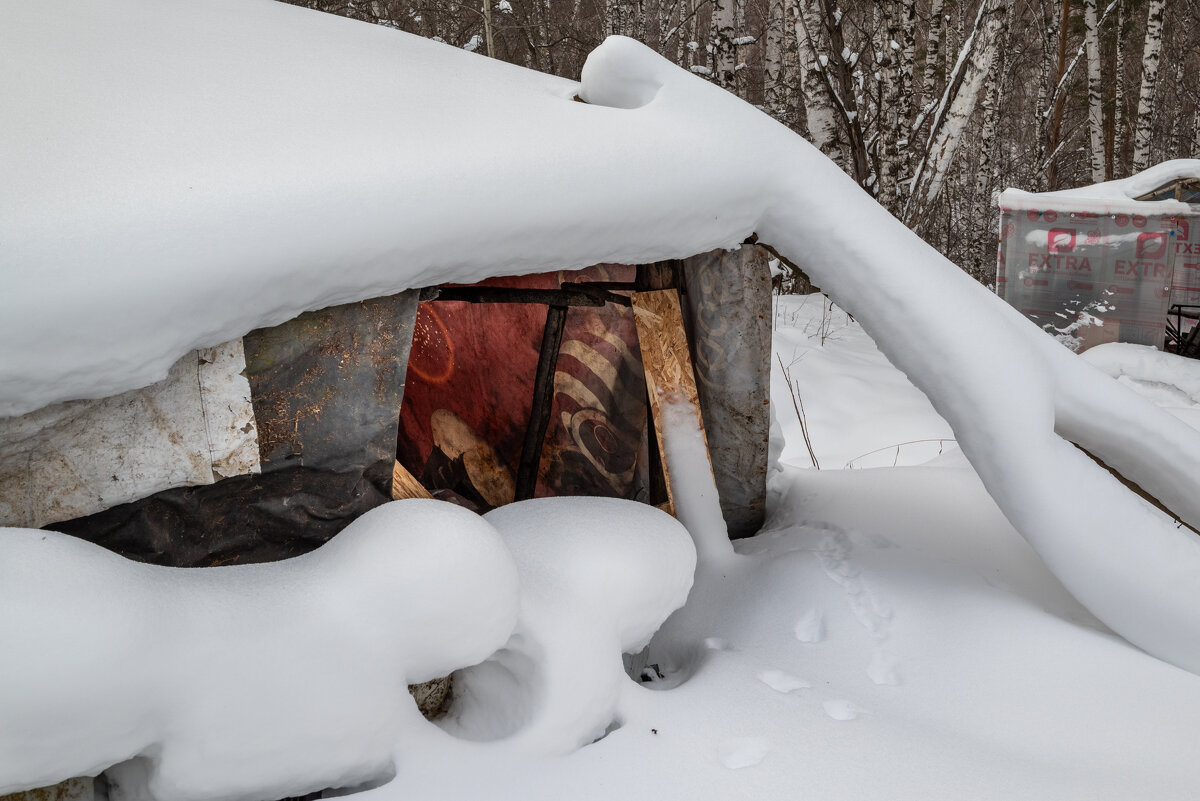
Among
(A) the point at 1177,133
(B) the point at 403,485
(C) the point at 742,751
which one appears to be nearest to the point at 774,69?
(B) the point at 403,485

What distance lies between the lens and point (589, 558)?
1621 millimetres

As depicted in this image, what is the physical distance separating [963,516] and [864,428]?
242 cm

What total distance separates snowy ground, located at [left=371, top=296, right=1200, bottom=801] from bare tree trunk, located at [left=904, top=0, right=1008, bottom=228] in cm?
340

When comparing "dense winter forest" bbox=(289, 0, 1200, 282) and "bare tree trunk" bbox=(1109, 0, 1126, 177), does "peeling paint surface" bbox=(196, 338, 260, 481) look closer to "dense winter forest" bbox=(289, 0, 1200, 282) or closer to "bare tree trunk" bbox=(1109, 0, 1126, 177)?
"dense winter forest" bbox=(289, 0, 1200, 282)

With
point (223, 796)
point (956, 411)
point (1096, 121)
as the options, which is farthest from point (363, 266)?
A: point (1096, 121)

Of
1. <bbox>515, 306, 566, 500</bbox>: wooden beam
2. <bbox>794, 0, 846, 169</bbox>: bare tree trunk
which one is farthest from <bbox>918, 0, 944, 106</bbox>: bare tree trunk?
<bbox>515, 306, 566, 500</bbox>: wooden beam

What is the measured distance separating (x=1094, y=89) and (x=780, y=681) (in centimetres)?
989

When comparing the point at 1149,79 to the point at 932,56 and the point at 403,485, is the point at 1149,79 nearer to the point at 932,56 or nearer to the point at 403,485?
the point at 932,56

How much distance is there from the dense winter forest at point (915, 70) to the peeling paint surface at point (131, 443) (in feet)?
15.3

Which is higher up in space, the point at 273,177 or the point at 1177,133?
the point at 1177,133

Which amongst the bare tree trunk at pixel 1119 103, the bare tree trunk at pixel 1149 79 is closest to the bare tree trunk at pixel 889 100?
the bare tree trunk at pixel 1149 79

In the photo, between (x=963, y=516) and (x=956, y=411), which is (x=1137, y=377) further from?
(x=956, y=411)

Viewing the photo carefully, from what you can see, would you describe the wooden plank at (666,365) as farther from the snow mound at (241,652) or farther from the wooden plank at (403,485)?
the snow mound at (241,652)

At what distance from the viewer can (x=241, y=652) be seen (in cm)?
123
